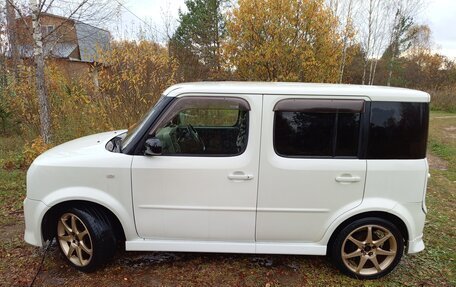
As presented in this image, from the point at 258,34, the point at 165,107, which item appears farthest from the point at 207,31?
the point at 165,107

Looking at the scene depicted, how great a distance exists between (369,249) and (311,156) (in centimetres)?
113

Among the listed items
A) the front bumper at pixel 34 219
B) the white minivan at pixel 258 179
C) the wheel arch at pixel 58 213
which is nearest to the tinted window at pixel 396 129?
the white minivan at pixel 258 179

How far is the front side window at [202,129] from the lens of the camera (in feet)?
9.59

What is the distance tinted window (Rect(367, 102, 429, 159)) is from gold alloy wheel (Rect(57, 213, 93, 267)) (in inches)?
112

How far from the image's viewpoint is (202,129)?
10.5 ft

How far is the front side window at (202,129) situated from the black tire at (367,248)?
53.6 inches

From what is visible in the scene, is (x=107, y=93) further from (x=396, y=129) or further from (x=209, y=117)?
(x=396, y=129)

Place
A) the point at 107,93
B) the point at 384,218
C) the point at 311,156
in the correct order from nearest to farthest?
the point at 311,156, the point at 384,218, the point at 107,93

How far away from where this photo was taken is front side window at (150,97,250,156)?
2.92 meters

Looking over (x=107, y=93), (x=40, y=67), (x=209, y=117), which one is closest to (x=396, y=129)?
(x=209, y=117)

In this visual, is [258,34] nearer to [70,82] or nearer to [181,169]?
[70,82]

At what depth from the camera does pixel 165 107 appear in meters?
2.92

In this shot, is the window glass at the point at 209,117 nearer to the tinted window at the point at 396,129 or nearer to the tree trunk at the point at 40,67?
the tinted window at the point at 396,129

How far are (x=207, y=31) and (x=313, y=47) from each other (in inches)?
359
